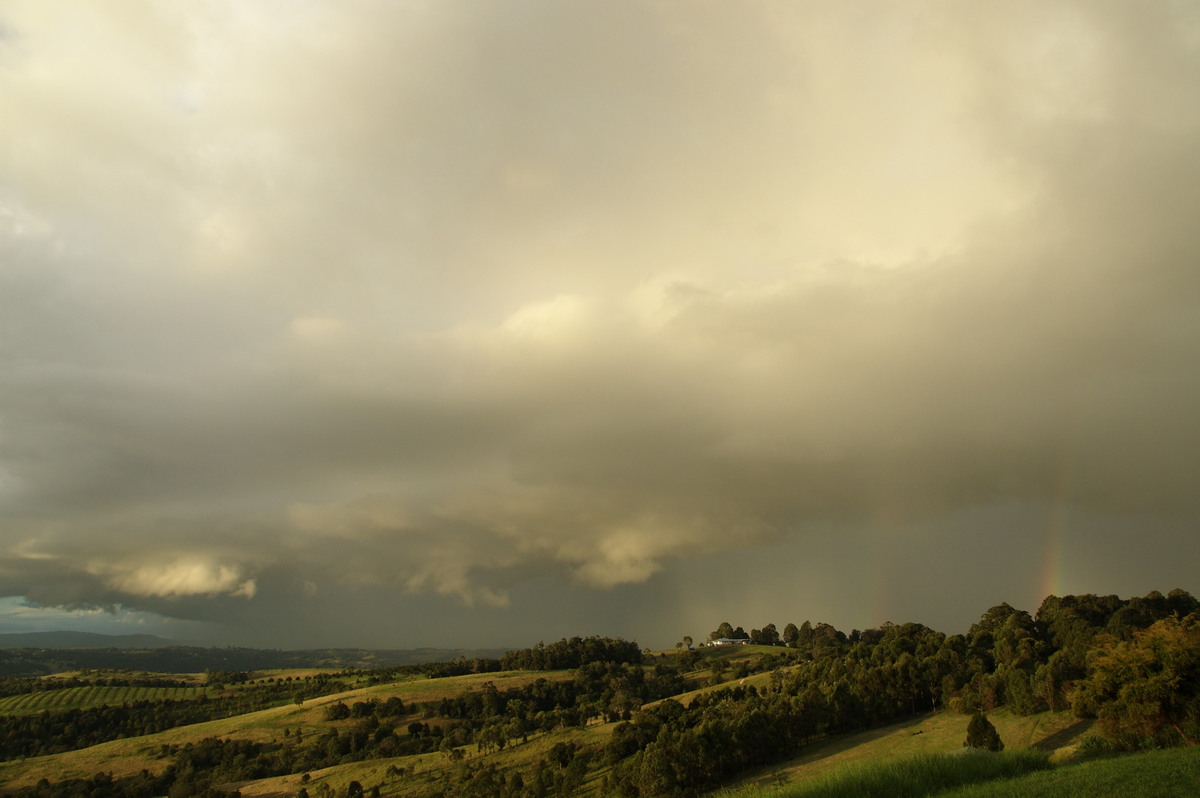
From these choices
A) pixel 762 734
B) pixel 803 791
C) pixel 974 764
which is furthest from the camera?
pixel 762 734

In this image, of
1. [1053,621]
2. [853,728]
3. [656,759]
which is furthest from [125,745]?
[1053,621]

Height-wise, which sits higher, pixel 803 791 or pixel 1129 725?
pixel 803 791

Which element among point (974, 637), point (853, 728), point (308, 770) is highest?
point (974, 637)

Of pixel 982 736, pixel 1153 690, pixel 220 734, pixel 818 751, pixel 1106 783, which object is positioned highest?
pixel 1106 783

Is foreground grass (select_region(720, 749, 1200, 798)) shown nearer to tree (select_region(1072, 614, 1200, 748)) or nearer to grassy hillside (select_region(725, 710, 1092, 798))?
tree (select_region(1072, 614, 1200, 748))

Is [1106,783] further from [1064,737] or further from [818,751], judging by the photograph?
[818,751]

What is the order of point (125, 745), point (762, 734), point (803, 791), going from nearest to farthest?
1. point (803, 791)
2. point (762, 734)
3. point (125, 745)

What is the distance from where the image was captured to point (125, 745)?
147750 millimetres

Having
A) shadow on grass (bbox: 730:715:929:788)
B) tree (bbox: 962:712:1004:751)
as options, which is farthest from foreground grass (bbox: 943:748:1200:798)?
shadow on grass (bbox: 730:715:929:788)

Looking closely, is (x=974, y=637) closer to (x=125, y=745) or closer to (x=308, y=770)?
(x=308, y=770)

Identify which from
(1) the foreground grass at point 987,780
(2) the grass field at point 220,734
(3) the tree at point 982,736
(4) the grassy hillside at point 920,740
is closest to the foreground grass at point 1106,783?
(1) the foreground grass at point 987,780

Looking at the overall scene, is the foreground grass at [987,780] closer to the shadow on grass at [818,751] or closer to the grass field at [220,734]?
the shadow on grass at [818,751]

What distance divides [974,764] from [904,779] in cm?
540

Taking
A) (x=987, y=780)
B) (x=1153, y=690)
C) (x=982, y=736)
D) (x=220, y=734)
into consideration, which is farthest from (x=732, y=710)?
(x=220, y=734)
